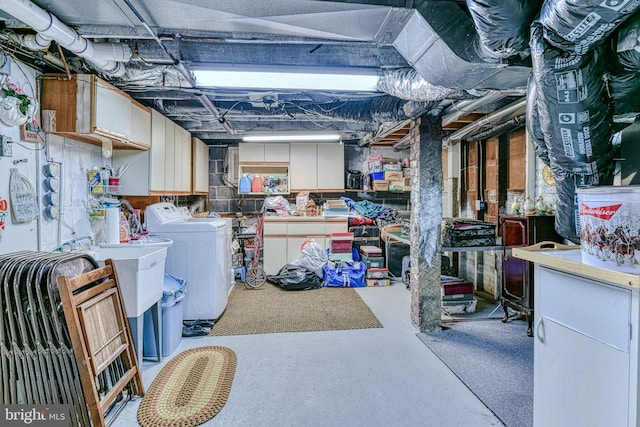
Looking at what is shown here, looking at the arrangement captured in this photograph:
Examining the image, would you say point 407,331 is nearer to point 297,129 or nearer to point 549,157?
point 549,157

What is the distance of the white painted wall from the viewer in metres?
2.18

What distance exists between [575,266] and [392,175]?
15.5 feet

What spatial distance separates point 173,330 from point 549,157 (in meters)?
2.98

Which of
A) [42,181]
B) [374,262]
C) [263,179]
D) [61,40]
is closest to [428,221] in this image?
[374,262]

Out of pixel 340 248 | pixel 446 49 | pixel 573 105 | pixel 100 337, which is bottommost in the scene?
pixel 100 337

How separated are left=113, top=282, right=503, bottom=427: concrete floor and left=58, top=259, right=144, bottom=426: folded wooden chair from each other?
23 centimetres

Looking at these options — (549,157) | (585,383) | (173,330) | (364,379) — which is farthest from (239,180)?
(585,383)

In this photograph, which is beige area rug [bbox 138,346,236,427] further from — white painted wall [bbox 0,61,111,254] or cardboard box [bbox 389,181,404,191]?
cardboard box [bbox 389,181,404,191]

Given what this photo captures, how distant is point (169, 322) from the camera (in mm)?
2840

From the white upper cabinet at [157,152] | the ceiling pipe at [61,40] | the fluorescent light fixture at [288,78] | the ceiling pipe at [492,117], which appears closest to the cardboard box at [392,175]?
the ceiling pipe at [492,117]

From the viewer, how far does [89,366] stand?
5.74ft

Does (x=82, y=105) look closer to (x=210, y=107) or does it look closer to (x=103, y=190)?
(x=103, y=190)

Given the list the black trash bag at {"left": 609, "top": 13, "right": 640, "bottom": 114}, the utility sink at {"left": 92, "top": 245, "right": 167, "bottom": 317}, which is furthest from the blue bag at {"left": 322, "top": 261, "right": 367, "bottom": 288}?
the black trash bag at {"left": 609, "top": 13, "right": 640, "bottom": 114}

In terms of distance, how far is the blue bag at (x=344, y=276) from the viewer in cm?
496
